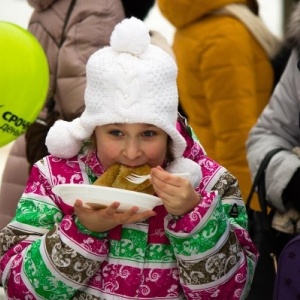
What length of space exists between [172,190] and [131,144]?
0.16 meters

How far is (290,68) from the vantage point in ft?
9.34

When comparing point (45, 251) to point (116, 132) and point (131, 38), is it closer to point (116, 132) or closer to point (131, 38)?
point (116, 132)

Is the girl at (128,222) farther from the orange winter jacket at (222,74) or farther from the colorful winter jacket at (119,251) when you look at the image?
the orange winter jacket at (222,74)

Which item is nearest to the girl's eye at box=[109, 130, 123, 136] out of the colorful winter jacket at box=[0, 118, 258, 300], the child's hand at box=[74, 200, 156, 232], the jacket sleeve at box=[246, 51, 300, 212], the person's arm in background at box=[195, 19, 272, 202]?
the colorful winter jacket at box=[0, 118, 258, 300]

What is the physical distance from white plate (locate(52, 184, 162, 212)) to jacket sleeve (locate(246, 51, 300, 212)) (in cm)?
85

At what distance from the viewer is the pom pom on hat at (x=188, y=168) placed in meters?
2.13

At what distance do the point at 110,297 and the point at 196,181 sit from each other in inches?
14.2

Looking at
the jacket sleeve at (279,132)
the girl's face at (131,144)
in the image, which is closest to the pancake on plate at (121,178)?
the girl's face at (131,144)

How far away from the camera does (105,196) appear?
192cm

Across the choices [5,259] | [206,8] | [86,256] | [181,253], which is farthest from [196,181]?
[206,8]

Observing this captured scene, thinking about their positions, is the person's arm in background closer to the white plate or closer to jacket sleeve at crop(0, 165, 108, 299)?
jacket sleeve at crop(0, 165, 108, 299)

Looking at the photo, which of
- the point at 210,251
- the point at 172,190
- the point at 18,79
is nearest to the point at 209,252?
the point at 210,251

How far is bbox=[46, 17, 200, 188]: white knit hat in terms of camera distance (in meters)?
2.03

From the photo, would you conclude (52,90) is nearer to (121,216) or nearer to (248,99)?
(248,99)
